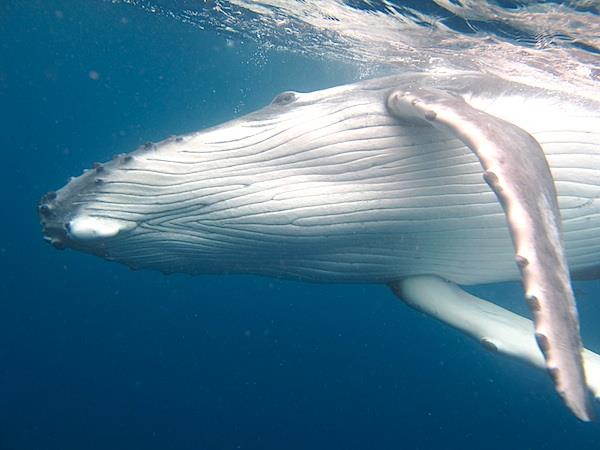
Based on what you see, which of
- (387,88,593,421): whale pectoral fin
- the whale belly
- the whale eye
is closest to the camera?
(387,88,593,421): whale pectoral fin

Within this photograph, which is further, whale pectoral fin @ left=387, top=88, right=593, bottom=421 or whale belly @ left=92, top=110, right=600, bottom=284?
whale belly @ left=92, top=110, right=600, bottom=284

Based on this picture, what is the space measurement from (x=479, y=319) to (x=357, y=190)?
2.10 meters

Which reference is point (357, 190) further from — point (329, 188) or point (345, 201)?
point (329, 188)

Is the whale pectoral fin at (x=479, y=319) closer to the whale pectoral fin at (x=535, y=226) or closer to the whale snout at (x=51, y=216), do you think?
the whale pectoral fin at (x=535, y=226)

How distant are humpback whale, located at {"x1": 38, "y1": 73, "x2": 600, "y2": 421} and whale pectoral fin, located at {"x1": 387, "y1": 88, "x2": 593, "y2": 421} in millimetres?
30

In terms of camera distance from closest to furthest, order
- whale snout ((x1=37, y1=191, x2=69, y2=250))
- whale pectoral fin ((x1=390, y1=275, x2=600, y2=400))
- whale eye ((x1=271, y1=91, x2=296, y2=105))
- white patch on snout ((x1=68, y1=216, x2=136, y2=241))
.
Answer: white patch on snout ((x1=68, y1=216, x2=136, y2=241))
whale snout ((x1=37, y1=191, x2=69, y2=250))
whale pectoral fin ((x1=390, y1=275, x2=600, y2=400))
whale eye ((x1=271, y1=91, x2=296, y2=105))

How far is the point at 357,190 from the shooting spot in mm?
5012

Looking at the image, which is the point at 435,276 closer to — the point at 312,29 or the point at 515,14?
the point at 515,14

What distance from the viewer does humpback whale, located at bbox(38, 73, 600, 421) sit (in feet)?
15.1

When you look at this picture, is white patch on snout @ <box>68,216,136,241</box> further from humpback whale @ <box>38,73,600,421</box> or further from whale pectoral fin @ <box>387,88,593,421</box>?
whale pectoral fin @ <box>387,88,593,421</box>

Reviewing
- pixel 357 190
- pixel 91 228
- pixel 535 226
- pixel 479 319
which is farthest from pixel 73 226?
pixel 479 319

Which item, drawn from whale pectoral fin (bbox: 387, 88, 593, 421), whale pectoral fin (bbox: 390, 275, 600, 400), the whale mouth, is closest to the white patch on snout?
the whale mouth

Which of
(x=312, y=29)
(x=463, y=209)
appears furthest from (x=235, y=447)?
(x=463, y=209)

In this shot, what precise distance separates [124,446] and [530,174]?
32266 millimetres
